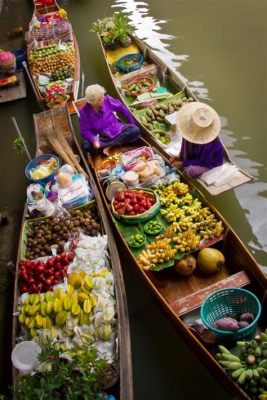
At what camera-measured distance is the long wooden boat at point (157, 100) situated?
5446mm

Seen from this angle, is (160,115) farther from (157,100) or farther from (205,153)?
(205,153)

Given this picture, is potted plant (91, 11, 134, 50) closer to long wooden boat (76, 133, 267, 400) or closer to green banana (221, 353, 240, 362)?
long wooden boat (76, 133, 267, 400)

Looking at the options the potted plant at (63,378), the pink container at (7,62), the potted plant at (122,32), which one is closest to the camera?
the potted plant at (63,378)

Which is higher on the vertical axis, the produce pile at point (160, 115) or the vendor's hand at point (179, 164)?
the produce pile at point (160, 115)

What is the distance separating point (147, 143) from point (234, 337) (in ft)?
11.1

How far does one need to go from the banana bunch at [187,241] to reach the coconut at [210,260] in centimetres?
13

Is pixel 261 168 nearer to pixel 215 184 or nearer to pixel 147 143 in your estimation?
pixel 215 184

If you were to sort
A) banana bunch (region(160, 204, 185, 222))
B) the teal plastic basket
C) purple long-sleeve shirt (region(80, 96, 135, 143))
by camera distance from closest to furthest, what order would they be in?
the teal plastic basket < banana bunch (region(160, 204, 185, 222)) < purple long-sleeve shirt (region(80, 96, 135, 143))

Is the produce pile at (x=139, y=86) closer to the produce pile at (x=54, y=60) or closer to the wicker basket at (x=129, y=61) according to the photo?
the wicker basket at (x=129, y=61)

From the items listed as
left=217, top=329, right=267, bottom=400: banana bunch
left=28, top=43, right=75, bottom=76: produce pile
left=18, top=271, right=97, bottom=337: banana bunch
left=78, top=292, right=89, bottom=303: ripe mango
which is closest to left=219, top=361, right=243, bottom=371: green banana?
left=217, top=329, right=267, bottom=400: banana bunch

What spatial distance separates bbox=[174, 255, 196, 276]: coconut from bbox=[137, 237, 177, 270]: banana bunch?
5.5 inches

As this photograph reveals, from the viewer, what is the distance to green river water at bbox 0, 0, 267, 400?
4531 millimetres

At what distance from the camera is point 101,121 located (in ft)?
20.5

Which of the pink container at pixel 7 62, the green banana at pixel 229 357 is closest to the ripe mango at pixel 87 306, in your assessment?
the green banana at pixel 229 357
